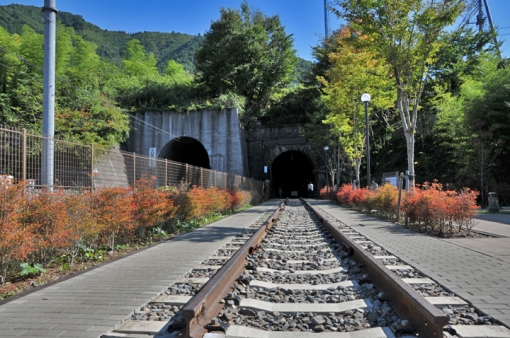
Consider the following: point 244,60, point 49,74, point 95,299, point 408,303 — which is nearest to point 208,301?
point 95,299

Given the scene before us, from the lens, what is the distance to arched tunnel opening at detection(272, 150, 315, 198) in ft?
177

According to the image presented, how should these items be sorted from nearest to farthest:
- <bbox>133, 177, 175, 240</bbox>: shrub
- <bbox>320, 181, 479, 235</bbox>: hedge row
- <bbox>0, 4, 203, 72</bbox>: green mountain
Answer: <bbox>133, 177, 175, 240</bbox>: shrub < <bbox>320, 181, 479, 235</bbox>: hedge row < <bbox>0, 4, 203, 72</bbox>: green mountain

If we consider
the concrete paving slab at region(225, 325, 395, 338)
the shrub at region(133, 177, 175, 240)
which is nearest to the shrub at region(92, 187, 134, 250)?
the shrub at region(133, 177, 175, 240)

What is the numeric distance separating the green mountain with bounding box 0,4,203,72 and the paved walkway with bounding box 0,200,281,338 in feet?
199

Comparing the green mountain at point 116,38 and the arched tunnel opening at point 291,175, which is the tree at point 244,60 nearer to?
the arched tunnel opening at point 291,175

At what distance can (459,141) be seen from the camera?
80.3 ft

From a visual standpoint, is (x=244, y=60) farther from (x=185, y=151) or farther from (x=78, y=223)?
(x=78, y=223)

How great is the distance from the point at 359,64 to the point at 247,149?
836 inches

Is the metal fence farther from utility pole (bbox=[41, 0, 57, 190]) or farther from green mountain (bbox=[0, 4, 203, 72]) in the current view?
green mountain (bbox=[0, 4, 203, 72])

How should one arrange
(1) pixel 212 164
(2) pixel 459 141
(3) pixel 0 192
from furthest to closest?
(1) pixel 212 164 → (2) pixel 459 141 → (3) pixel 0 192

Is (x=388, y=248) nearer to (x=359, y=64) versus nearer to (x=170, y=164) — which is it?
(x=170, y=164)

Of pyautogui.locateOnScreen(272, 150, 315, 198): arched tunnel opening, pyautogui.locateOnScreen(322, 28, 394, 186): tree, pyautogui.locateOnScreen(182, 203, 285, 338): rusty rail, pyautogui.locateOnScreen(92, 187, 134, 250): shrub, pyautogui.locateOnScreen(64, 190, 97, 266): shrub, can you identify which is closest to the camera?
pyautogui.locateOnScreen(182, 203, 285, 338): rusty rail

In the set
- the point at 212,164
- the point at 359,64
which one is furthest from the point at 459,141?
the point at 212,164

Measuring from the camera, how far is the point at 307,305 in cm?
372
